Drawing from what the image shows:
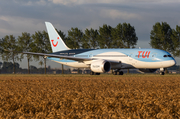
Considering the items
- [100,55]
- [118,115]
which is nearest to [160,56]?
[100,55]

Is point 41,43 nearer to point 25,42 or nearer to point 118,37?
point 25,42

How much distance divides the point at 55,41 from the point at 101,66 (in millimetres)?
15600

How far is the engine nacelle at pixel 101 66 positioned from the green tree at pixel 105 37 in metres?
31.7

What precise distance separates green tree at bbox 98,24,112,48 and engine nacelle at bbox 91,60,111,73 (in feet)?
104

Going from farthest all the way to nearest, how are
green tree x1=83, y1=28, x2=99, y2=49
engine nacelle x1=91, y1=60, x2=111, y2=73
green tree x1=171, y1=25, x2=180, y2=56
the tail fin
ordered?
green tree x1=83, y1=28, x2=99, y2=49
green tree x1=171, y1=25, x2=180, y2=56
the tail fin
engine nacelle x1=91, y1=60, x2=111, y2=73

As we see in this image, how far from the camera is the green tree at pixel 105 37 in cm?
6994

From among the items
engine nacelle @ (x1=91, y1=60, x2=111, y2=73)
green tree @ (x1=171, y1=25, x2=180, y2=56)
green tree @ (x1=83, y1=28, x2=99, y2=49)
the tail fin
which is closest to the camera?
engine nacelle @ (x1=91, y1=60, x2=111, y2=73)

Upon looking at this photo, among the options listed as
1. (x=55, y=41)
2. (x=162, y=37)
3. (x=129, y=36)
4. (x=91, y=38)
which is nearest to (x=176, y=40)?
(x=162, y=37)

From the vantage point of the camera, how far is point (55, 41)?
49094 millimetres

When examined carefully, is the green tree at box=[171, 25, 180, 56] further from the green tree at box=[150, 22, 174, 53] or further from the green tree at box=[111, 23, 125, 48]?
the green tree at box=[111, 23, 125, 48]

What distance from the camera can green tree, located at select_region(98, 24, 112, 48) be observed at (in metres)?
69.9

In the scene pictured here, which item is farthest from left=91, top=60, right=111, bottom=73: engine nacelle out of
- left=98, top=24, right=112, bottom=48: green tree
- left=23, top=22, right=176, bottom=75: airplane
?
left=98, top=24, right=112, bottom=48: green tree

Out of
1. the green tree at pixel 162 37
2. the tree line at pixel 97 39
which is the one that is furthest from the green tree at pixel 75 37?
the green tree at pixel 162 37

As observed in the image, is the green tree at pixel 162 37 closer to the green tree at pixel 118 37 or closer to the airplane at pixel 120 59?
the green tree at pixel 118 37
